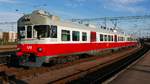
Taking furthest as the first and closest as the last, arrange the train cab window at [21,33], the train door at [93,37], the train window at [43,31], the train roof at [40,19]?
the train door at [93,37]
the train cab window at [21,33]
the train roof at [40,19]
the train window at [43,31]

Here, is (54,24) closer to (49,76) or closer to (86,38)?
(49,76)

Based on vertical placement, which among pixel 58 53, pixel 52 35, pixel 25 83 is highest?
pixel 52 35

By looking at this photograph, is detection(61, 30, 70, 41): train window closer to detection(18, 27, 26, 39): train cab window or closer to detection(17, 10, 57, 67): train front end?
detection(17, 10, 57, 67): train front end

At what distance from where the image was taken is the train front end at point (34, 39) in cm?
1509

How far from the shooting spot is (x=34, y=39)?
15297mm

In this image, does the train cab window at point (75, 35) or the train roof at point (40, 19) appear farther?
the train cab window at point (75, 35)

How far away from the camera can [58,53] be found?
54.2ft

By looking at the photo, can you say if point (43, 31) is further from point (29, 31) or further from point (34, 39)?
point (29, 31)

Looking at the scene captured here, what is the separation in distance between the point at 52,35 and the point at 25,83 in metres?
4.89

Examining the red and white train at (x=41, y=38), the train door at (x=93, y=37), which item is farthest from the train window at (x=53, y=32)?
the train door at (x=93, y=37)

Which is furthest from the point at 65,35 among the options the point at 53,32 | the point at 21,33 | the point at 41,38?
the point at 21,33

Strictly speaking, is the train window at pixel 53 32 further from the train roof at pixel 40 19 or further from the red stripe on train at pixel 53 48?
the red stripe on train at pixel 53 48

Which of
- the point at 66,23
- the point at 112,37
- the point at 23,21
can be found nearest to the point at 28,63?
the point at 23,21

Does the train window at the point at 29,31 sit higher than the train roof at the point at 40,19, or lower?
lower
